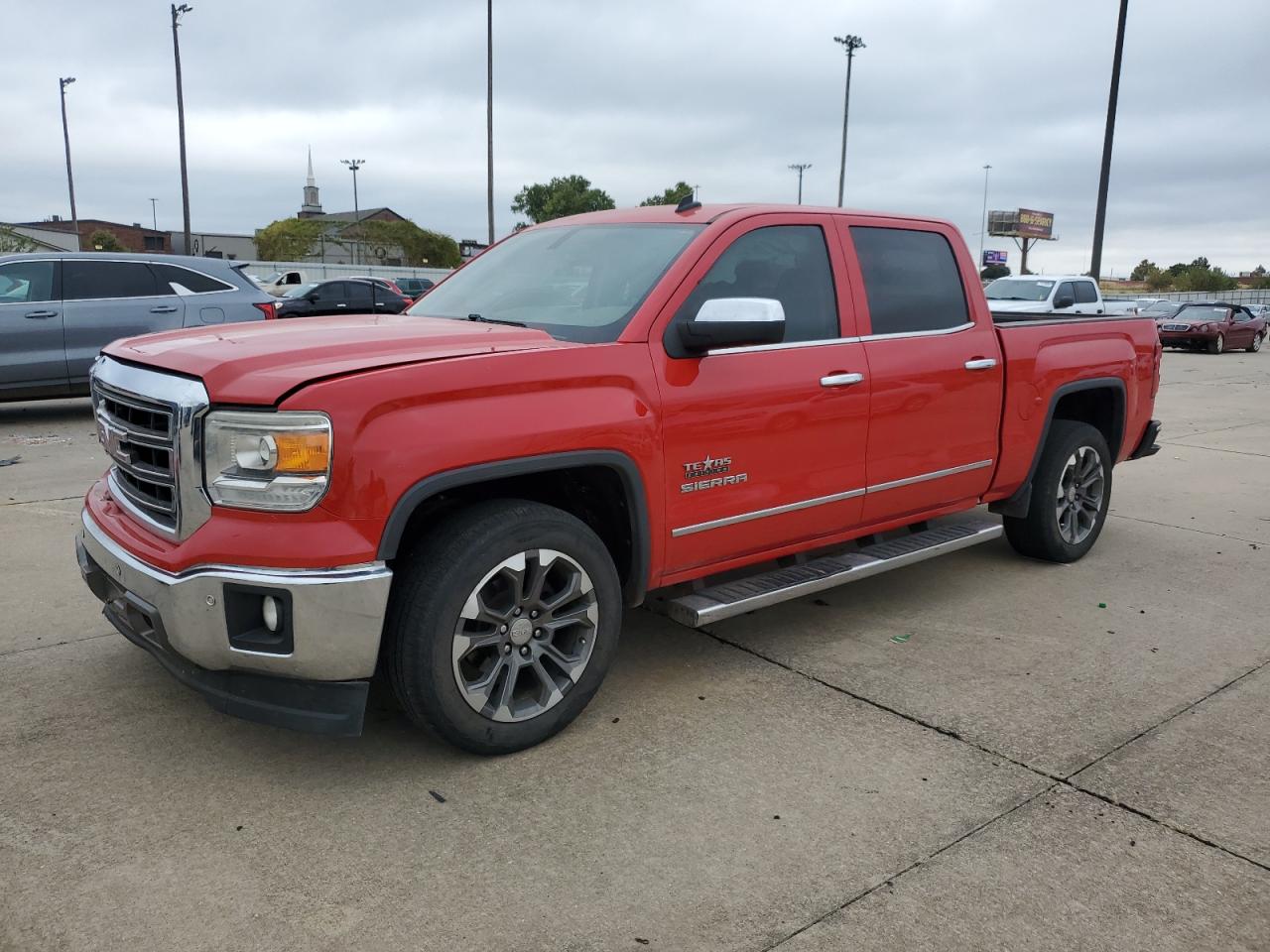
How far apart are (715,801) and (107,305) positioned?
9.53 m

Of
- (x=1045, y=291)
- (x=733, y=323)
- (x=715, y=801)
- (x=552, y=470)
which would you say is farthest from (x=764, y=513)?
(x=1045, y=291)

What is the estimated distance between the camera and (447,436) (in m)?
3.05

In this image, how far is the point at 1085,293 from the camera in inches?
802

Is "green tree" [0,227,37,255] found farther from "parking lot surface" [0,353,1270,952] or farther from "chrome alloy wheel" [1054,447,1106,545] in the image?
"chrome alloy wheel" [1054,447,1106,545]

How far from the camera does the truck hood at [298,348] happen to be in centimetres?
295

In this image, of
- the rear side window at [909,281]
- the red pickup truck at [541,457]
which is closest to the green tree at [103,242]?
the rear side window at [909,281]

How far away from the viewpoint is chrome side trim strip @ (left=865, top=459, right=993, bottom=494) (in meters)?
4.46

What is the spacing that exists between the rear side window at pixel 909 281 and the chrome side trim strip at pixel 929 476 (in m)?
0.65

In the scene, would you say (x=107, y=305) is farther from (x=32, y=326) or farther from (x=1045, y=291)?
(x=1045, y=291)

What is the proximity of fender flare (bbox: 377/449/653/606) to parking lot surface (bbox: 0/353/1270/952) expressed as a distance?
0.57 m

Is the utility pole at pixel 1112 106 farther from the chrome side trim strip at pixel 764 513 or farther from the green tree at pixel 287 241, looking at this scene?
the green tree at pixel 287 241

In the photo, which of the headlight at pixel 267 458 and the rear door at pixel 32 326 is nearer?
the headlight at pixel 267 458

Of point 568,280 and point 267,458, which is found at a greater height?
point 568,280

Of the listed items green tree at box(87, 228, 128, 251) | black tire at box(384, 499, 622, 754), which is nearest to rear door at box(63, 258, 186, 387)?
black tire at box(384, 499, 622, 754)
